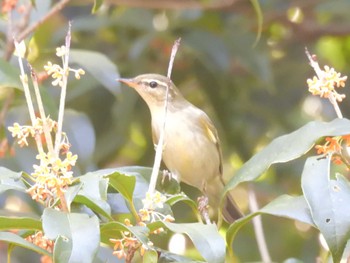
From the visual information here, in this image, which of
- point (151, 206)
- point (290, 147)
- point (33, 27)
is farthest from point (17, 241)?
point (33, 27)

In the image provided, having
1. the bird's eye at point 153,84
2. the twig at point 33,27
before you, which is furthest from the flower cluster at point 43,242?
the bird's eye at point 153,84

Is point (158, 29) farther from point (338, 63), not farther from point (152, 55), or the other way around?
point (338, 63)

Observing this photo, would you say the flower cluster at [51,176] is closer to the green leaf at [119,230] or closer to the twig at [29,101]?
the twig at [29,101]

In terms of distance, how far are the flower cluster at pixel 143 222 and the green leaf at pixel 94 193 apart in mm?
94

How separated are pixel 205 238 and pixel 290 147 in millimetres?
422

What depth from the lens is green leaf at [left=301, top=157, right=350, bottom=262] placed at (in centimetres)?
234

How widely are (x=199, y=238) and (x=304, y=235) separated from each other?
3.86 m

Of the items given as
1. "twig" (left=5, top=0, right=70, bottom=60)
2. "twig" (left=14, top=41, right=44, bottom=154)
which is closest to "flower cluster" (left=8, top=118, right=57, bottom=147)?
"twig" (left=14, top=41, right=44, bottom=154)

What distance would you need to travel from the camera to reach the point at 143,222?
Answer: 2434mm

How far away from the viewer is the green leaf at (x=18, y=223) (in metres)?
2.36

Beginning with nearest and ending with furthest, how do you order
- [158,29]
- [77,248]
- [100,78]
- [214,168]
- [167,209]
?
[77,248]
[167,209]
[100,78]
[214,168]
[158,29]

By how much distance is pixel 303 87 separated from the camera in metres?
6.16

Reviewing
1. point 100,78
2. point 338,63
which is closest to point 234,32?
point 338,63

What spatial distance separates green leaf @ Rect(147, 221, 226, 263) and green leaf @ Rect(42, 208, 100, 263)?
181mm
